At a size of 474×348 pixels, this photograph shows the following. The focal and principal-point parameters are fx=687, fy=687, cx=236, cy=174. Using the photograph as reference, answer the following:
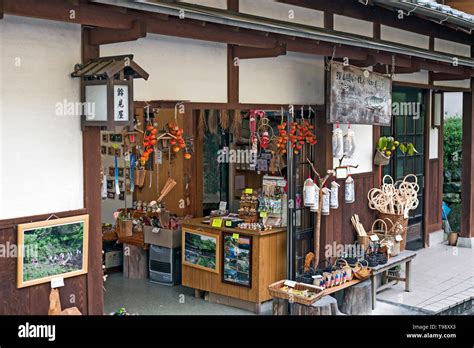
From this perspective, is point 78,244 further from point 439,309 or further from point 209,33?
point 439,309

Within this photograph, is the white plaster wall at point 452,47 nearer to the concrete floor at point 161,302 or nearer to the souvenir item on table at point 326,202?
the souvenir item on table at point 326,202

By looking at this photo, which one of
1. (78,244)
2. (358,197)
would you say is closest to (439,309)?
(358,197)

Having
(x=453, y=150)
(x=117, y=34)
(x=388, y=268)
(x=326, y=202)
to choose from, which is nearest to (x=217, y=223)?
(x=326, y=202)

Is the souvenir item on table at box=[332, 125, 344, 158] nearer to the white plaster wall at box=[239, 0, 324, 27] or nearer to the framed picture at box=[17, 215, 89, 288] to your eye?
the white plaster wall at box=[239, 0, 324, 27]

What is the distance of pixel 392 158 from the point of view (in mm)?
13164

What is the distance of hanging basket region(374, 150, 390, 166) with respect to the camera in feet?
38.5

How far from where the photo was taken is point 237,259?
10.4 metres

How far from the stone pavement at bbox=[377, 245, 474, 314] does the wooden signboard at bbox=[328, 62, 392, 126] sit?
2.75 m

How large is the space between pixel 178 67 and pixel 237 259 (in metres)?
3.53

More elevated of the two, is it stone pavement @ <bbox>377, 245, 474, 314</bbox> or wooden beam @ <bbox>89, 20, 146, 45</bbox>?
wooden beam @ <bbox>89, 20, 146, 45</bbox>

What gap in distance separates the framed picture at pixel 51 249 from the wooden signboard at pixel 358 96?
4.36m

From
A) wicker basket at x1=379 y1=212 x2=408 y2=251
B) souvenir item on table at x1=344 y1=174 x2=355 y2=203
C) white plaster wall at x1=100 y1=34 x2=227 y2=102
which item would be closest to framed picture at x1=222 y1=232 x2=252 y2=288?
souvenir item on table at x1=344 y1=174 x2=355 y2=203

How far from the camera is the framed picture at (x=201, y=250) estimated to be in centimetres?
1065

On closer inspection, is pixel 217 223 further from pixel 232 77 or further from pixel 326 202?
A: pixel 232 77
